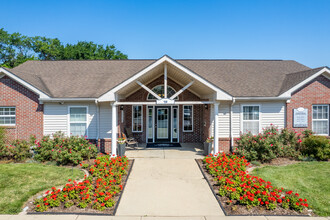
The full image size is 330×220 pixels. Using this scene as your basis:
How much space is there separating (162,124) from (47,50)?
118 feet

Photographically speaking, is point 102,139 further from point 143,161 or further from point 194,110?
point 194,110

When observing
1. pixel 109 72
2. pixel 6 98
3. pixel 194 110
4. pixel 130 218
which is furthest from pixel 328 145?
pixel 6 98

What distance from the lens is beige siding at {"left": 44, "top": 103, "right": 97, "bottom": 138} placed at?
1102 cm

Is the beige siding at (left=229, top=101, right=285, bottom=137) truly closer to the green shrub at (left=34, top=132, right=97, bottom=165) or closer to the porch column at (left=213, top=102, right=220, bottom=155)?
the porch column at (left=213, top=102, right=220, bottom=155)

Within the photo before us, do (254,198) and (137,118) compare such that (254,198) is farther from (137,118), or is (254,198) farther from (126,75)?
(126,75)

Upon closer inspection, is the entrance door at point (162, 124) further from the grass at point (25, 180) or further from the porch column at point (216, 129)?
the grass at point (25, 180)

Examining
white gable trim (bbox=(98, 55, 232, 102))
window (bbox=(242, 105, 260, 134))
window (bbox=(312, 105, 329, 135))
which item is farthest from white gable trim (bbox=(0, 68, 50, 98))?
window (bbox=(312, 105, 329, 135))

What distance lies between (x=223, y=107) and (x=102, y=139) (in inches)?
253

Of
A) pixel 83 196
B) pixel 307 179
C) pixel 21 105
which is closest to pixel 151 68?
pixel 83 196

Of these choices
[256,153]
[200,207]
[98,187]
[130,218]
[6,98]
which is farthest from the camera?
[6,98]

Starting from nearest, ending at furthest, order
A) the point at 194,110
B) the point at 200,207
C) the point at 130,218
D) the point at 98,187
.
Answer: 1. the point at 130,218
2. the point at 200,207
3. the point at 98,187
4. the point at 194,110

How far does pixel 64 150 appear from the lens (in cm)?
952

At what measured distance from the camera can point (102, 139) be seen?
11.1 meters

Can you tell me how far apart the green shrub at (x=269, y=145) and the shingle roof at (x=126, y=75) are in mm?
2099
